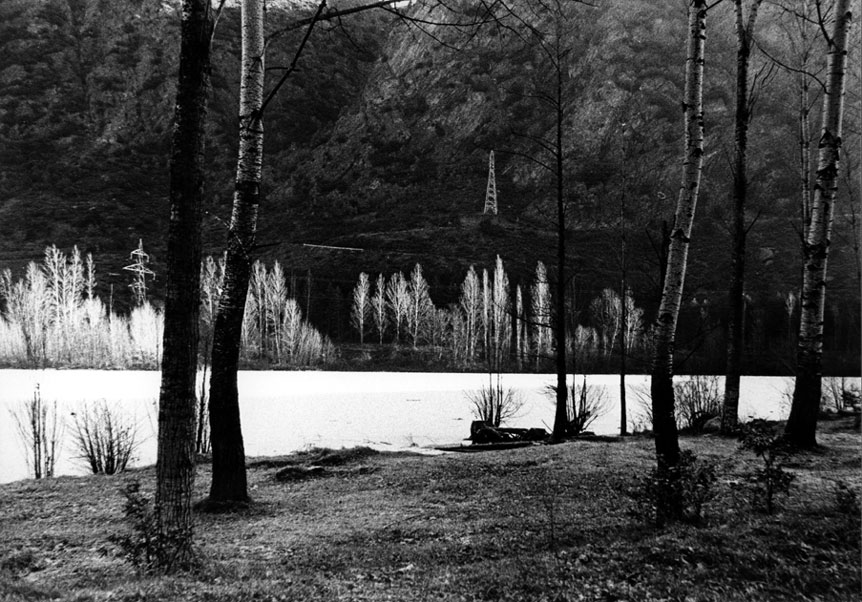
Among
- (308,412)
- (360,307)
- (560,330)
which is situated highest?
(360,307)

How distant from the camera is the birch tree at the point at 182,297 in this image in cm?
451

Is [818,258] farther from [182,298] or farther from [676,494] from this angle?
[182,298]

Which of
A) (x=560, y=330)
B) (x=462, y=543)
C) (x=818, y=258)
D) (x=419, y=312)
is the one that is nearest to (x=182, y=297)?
(x=462, y=543)

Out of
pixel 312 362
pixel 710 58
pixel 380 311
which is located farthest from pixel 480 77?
pixel 312 362

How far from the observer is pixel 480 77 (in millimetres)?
165375

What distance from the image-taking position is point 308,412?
65.7 ft

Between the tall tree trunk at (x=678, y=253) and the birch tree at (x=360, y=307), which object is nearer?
the tall tree trunk at (x=678, y=253)

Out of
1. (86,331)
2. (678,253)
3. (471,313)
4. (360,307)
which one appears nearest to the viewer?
(678,253)

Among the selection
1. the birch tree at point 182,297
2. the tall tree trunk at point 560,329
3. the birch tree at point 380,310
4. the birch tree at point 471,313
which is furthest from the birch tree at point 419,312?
the birch tree at point 182,297

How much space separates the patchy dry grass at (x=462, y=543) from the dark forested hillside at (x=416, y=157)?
530cm

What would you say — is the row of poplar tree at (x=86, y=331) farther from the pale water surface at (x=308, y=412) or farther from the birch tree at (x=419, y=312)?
the birch tree at (x=419, y=312)

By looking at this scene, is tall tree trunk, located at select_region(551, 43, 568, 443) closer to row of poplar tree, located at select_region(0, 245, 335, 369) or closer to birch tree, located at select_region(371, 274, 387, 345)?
row of poplar tree, located at select_region(0, 245, 335, 369)

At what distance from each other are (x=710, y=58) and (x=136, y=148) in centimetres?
11349

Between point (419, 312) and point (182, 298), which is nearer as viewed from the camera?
point (182, 298)
